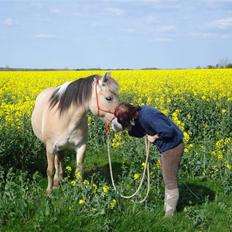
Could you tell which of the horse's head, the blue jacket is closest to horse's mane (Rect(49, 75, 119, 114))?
the horse's head

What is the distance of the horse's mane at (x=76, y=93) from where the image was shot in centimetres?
648

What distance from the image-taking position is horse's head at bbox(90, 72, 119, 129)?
20.4 ft

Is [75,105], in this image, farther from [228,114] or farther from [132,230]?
[228,114]

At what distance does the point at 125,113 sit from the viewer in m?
5.75

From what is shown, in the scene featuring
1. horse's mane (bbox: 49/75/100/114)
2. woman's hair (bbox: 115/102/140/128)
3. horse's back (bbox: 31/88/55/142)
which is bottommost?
horse's back (bbox: 31/88/55/142)

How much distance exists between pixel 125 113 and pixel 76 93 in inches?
43.0

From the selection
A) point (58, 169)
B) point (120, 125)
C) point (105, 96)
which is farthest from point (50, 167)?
point (120, 125)

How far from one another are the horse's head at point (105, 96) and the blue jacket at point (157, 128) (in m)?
0.44

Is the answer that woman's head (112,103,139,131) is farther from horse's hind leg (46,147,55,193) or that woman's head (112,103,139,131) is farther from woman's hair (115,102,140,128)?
horse's hind leg (46,147,55,193)

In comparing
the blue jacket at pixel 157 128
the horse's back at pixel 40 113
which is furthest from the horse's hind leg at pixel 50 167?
the blue jacket at pixel 157 128

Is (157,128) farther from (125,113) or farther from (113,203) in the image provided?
(113,203)

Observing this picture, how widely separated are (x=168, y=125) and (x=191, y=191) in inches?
65.0

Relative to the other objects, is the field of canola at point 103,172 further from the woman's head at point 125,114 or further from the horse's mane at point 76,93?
the horse's mane at point 76,93

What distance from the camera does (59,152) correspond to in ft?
24.8
